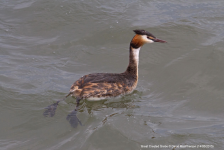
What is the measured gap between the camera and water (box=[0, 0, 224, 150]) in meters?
5.07

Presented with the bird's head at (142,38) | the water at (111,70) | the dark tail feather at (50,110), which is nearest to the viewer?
the water at (111,70)

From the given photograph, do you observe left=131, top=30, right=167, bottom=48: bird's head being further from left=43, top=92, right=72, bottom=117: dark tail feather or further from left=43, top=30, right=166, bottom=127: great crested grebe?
left=43, top=92, right=72, bottom=117: dark tail feather

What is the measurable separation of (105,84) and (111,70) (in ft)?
5.09

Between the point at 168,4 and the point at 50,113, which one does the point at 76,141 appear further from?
the point at 168,4

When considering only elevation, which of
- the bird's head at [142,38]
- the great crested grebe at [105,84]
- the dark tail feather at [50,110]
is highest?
the bird's head at [142,38]

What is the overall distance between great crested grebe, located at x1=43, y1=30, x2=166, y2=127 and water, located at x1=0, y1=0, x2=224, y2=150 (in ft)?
0.49

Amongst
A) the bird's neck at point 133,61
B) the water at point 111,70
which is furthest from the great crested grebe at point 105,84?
the water at point 111,70

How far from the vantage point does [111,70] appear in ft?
25.2

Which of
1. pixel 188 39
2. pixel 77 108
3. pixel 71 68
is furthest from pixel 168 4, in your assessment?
pixel 77 108

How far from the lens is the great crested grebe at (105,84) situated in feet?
19.6

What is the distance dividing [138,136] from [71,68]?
10.6 feet

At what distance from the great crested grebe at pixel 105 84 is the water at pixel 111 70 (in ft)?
0.49

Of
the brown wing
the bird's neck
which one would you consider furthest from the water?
the bird's neck

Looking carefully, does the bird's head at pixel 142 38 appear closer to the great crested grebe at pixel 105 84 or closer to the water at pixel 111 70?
the great crested grebe at pixel 105 84
